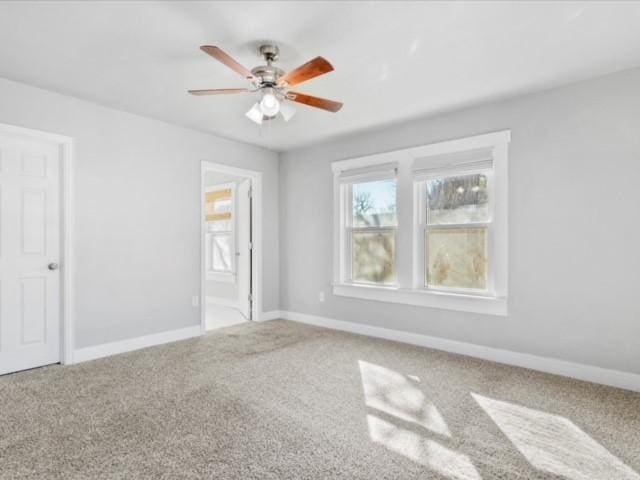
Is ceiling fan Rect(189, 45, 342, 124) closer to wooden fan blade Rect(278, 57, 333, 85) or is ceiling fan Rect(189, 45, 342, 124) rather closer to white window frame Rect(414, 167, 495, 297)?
wooden fan blade Rect(278, 57, 333, 85)

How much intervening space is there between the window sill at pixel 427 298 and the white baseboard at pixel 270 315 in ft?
3.64

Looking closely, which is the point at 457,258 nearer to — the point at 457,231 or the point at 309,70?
the point at 457,231

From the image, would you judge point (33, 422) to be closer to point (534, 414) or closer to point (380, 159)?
point (534, 414)

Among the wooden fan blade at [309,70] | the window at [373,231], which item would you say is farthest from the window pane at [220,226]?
the wooden fan blade at [309,70]

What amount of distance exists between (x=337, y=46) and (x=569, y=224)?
240 cm

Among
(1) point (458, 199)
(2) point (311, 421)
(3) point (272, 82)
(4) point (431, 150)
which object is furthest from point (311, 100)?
(2) point (311, 421)

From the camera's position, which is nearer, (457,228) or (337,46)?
(337,46)

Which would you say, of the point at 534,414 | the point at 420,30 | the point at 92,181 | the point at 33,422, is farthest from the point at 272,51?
the point at 534,414

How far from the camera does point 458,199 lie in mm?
3861

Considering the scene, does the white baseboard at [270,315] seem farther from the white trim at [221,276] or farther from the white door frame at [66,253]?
→ the white door frame at [66,253]

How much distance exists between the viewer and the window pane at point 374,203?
173 inches

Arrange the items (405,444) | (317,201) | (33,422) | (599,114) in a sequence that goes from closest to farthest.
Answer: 1. (405,444)
2. (33,422)
3. (599,114)
4. (317,201)

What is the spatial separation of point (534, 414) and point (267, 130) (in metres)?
3.80

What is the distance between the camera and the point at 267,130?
4484mm
